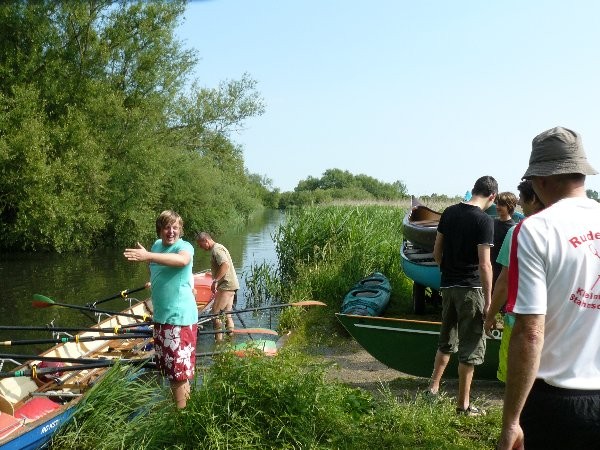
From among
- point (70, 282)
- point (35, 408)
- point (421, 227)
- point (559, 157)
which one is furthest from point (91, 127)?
point (559, 157)

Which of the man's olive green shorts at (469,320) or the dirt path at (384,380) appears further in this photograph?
the dirt path at (384,380)

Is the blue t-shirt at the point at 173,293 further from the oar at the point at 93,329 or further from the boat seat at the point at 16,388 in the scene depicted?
the oar at the point at 93,329

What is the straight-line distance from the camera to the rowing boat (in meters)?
4.66

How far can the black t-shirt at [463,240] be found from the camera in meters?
4.99

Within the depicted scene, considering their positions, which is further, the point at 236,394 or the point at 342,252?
the point at 342,252

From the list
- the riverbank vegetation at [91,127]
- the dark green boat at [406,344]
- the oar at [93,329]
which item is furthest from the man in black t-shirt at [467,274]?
the riverbank vegetation at [91,127]

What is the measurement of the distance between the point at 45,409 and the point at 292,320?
530 centimetres

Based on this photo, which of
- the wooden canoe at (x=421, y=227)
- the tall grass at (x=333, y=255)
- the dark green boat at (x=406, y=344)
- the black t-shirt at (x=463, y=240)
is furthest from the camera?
the tall grass at (x=333, y=255)

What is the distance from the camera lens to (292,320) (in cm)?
1035

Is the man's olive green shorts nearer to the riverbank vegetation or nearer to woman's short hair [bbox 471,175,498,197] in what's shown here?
woman's short hair [bbox 471,175,498,197]

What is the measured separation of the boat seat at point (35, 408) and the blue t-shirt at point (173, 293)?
140 cm

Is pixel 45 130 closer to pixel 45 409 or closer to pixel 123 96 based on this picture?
pixel 123 96

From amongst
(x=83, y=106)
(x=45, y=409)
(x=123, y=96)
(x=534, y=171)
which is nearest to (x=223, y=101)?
(x=123, y=96)

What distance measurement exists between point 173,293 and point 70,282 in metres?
15.8
